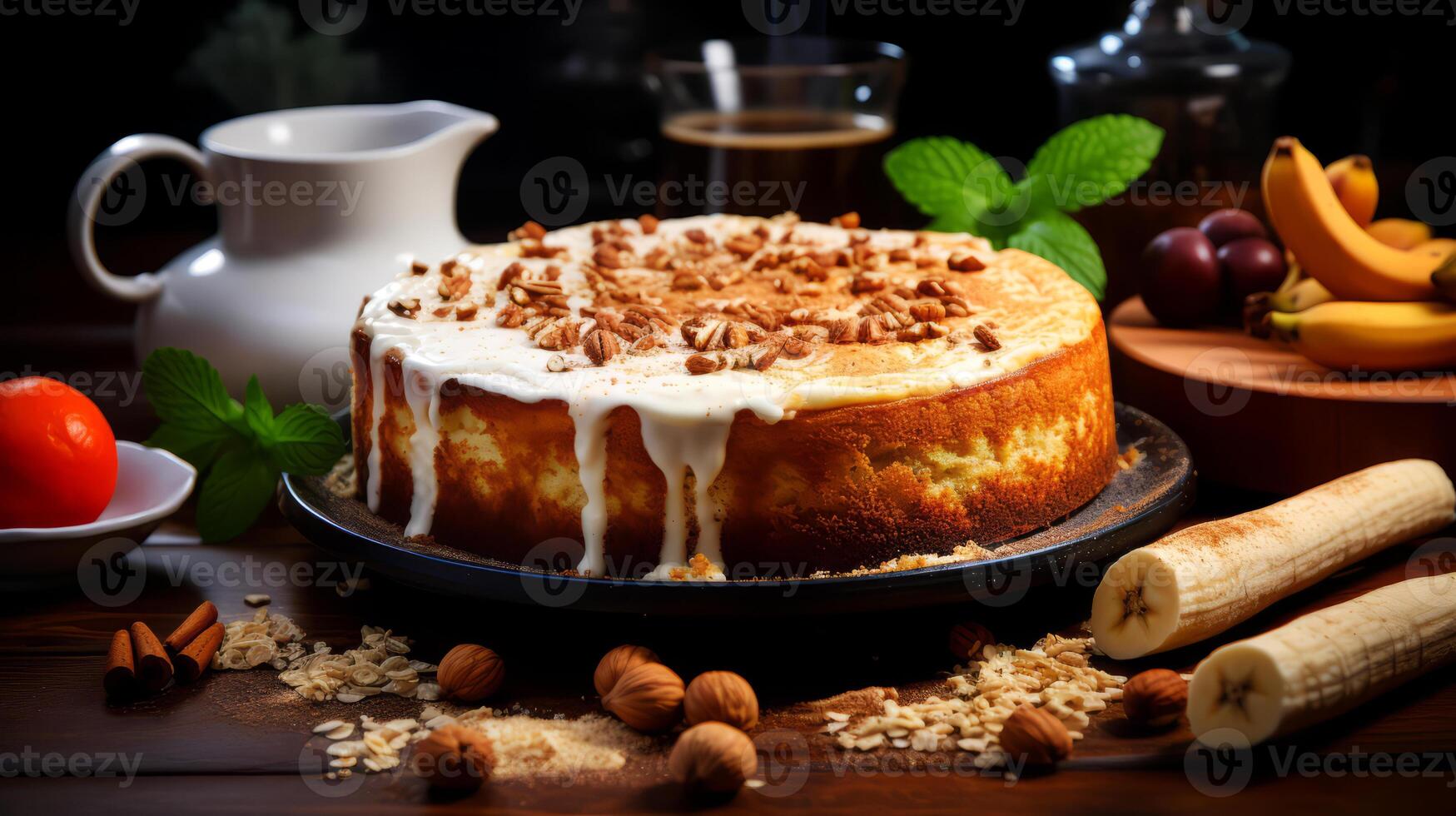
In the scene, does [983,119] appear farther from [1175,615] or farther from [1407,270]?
[1175,615]

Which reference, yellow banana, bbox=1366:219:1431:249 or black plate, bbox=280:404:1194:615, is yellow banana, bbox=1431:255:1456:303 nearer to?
yellow banana, bbox=1366:219:1431:249

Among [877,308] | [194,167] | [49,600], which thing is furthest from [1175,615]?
[194,167]

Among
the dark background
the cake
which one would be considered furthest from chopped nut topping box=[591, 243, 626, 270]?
the dark background

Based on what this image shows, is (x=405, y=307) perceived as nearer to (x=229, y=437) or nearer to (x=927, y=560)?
(x=229, y=437)

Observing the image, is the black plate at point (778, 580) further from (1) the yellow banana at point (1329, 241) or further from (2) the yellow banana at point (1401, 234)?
(2) the yellow banana at point (1401, 234)

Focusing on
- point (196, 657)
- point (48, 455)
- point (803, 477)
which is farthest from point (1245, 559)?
point (48, 455)

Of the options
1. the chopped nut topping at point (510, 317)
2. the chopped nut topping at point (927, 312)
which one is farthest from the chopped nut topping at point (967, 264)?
the chopped nut topping at point (510, 317)
